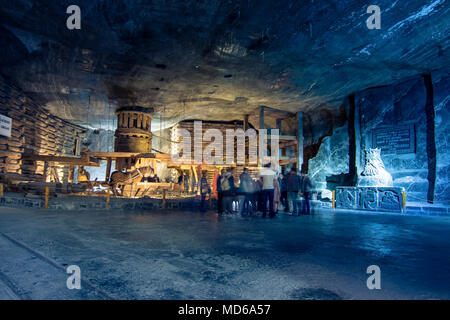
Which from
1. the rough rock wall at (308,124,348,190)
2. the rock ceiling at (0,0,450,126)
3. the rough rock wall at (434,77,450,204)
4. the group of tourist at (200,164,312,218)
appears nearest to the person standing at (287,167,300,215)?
the group of tourist at (200,164,312,218)

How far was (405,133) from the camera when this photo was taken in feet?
43.9

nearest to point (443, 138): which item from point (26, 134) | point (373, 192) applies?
point (373, 192)

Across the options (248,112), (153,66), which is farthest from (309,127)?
(153,66)

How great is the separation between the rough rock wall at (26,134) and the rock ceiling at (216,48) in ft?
2.79

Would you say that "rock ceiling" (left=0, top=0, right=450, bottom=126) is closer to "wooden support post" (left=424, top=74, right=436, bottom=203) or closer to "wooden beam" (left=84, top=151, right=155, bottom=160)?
"wooden support post" (left=424, top=74, right=436, bottom=203)

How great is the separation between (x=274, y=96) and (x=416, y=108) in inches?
299

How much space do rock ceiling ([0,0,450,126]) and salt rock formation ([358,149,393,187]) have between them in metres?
4.18

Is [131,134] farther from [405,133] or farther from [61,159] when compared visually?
[405,133]

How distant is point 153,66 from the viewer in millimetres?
12047

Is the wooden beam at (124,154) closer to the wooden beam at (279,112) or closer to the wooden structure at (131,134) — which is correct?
the wooden structure at (131,134)

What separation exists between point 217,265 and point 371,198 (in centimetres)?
1140

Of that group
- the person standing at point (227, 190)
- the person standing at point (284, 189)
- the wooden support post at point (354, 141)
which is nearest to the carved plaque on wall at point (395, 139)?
the wooden support post at point (354, 141)

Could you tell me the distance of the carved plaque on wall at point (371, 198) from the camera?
36.8 ft
